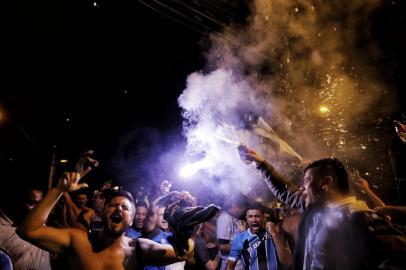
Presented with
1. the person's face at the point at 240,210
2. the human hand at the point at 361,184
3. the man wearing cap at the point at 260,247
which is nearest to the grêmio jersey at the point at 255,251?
the man wearing cap at the point at 260,247

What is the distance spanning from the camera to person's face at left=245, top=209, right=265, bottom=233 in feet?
18.6

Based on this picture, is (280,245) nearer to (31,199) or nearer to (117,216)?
(117,216)

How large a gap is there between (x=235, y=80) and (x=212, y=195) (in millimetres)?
3944

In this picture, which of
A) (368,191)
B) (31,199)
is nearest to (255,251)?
(368,191)

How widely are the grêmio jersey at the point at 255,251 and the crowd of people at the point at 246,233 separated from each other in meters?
0.02

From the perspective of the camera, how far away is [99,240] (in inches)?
148

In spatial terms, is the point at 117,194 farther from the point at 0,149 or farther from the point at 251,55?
the point at 0,149

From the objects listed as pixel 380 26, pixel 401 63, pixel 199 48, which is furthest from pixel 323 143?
pixel 199 48

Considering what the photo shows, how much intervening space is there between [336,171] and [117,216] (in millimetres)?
2958

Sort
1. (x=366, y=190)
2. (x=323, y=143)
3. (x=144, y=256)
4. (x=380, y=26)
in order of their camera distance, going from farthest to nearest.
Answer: (x=323, y=143) < (x=380, y=26) < (x=366, y=190) < (x=144, y=256)

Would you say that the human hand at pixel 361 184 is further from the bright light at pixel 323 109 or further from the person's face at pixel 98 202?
the person's face at pixel 98 202

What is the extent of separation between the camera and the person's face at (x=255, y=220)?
568 cm

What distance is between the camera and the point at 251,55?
27.4 ft

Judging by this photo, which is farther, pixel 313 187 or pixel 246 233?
pixel 246 233
